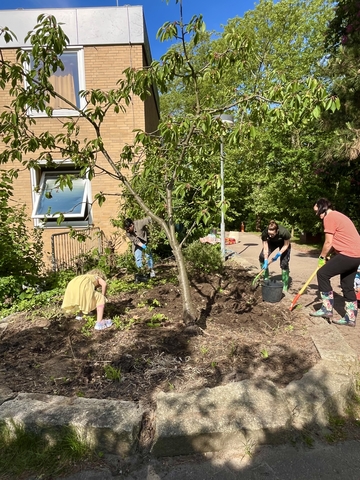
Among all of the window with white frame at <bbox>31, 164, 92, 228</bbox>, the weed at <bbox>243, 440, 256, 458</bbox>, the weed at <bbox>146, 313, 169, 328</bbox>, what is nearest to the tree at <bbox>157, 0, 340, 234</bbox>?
the weed at <bbox>146, 313, 169, 328</bbox>

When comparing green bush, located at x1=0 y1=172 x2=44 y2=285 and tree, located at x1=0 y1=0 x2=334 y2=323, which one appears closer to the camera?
tree, located at x1=0 y1=0 x2=334 y2=323

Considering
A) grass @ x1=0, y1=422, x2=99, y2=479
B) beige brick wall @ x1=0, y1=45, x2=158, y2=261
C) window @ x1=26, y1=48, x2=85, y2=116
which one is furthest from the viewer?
window @ x1=26, y1=48, x2=85, y2=116

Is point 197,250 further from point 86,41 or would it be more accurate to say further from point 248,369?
point 86,41

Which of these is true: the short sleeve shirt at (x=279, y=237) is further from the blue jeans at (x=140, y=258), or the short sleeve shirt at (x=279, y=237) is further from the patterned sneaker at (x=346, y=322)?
the blue jeans at (x=140, y=258)

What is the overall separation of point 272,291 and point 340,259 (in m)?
1.05

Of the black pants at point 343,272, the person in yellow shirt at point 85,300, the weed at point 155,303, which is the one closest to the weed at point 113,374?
the person in yellow shirt at point 85,300

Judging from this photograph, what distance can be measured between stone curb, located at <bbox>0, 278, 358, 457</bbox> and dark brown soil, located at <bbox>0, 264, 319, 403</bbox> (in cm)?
24

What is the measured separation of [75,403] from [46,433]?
26cm

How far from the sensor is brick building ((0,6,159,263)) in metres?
8.57

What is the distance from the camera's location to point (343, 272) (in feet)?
14.0

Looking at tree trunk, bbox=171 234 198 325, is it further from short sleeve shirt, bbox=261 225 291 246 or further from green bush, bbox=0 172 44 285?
green bush, bbox=0 172 44 285

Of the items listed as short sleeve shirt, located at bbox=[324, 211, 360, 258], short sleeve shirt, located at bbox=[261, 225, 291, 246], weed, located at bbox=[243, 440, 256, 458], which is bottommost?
weed, located at bbox=[243, 440, 256, 458]

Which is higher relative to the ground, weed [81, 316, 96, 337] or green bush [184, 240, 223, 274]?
green bush [184, 240, 223, 274]

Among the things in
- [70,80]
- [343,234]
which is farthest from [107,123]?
[343,234]
